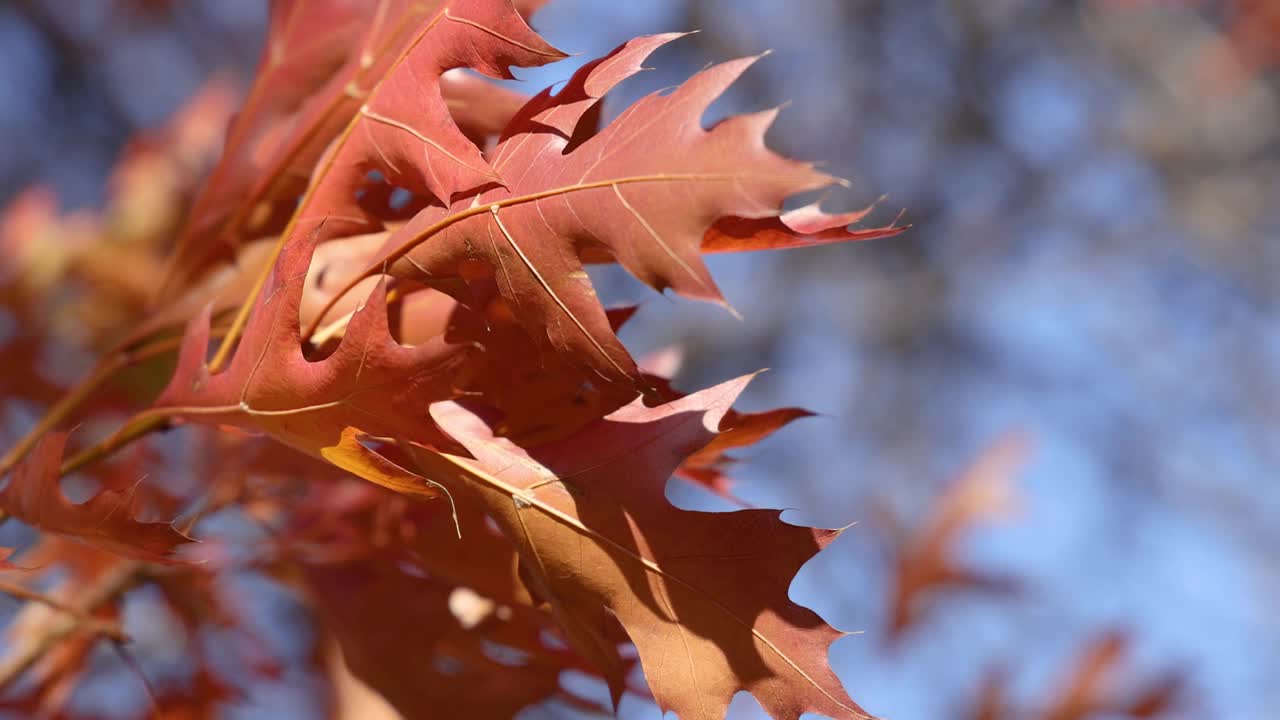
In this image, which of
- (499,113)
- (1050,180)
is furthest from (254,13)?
(499,113)

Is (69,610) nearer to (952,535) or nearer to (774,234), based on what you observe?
(774,234)

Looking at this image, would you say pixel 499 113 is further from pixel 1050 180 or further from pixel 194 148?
pixel 1050 180

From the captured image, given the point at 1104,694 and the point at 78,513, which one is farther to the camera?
the point at 1104,694

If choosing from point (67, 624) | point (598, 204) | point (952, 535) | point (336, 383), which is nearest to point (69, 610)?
point (67, 624)

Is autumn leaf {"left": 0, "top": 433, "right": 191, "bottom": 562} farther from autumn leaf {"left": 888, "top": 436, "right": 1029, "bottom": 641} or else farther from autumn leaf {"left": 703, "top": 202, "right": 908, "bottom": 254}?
autumn leaf {"left": 888, "top": 436, "right": 1029, "bottom": 641}

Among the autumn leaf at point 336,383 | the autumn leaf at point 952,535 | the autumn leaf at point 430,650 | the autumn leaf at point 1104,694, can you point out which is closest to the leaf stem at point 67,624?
the autumn leaf at point 430,650

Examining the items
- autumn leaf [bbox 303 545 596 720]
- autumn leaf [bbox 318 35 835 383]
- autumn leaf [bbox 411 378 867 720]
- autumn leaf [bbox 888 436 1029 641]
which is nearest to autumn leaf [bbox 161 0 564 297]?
autumn leaf [bbox 318 35 835 383]
